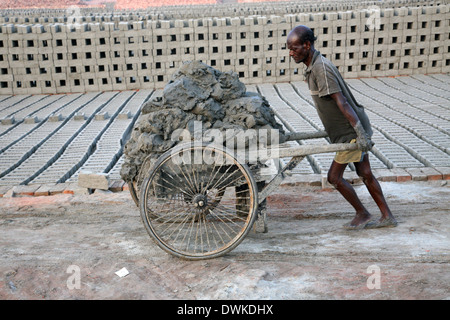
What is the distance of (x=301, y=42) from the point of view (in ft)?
9.41

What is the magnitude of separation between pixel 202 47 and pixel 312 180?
19.4ft

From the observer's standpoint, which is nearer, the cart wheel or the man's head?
the cart wheel

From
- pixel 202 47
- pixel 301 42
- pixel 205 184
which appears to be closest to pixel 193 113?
pixel 205 184

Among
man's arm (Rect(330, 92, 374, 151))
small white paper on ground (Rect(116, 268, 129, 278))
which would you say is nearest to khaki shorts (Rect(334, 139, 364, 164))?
man's arm (Rect(330, 92, 374, 151))

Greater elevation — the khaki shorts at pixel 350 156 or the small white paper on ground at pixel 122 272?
the khaki shorts at pixel 350 156

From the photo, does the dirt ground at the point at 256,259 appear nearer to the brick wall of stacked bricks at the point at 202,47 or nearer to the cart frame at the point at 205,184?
the cart frame at the point at 205,184

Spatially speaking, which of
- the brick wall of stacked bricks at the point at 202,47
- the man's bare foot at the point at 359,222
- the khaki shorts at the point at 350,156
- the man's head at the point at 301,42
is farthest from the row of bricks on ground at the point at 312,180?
the brick wall of stacked bricks at the point at 202,47

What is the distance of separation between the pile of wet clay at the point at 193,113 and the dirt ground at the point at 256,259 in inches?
26.7

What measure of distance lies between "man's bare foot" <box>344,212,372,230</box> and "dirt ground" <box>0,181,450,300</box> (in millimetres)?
57

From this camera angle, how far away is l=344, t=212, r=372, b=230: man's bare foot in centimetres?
321

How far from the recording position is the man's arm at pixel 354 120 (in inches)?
112

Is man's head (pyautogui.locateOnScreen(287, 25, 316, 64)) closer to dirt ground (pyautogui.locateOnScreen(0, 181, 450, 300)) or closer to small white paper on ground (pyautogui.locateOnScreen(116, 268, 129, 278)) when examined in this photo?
dirt ground (pyautogui.locateOnScreen(0, 181, 450, 300))
